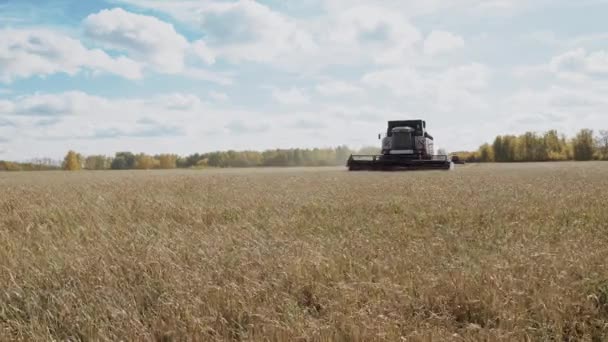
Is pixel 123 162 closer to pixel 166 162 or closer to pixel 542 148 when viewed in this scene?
pixel 166 162

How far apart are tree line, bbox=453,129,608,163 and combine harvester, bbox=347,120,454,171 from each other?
276 feet

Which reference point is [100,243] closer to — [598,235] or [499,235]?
[499,235]

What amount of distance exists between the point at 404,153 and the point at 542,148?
92.2m

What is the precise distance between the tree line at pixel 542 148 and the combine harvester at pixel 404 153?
84173 mm

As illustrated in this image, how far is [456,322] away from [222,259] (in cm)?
301

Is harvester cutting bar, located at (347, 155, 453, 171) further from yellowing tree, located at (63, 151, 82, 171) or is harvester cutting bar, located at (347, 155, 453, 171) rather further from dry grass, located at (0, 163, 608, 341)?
yellowing tree, located at (63, 151, 82, 171)

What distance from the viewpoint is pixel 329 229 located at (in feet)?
27.6

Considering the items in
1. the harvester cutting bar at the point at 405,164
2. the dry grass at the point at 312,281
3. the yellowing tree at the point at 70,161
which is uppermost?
the yellowing tree at the point at 70,161

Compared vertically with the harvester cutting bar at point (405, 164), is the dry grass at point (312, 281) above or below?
below

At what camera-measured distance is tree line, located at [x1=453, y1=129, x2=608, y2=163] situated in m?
111

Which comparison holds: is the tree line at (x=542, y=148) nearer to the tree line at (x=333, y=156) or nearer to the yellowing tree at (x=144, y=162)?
Result: the tree line at (x=333, y=156)

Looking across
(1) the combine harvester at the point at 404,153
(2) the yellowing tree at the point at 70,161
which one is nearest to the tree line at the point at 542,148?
(1) the combine harvester at the point at 404,153

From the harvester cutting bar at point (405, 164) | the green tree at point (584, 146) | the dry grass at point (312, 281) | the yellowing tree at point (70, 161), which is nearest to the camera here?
the dry grass at point (312, 281)

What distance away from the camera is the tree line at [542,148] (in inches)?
4358
